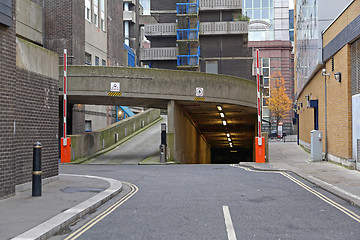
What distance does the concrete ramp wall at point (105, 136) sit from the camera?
2208 cm

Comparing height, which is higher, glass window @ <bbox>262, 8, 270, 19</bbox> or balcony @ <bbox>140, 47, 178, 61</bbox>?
glass window @ <bbox>262, 8, 270, 19</bbox>

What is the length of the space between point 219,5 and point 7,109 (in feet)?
118

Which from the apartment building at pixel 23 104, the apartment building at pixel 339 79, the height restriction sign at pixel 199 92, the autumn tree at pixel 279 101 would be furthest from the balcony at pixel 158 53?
the apartment building at pixel 23 104

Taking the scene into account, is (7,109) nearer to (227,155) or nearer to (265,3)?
(227,155)

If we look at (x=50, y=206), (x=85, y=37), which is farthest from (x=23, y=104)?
(x=85, y=37)

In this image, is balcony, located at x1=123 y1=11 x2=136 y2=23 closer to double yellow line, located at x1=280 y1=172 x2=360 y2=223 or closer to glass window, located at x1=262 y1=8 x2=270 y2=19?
glass window, located at x1=262 y1=8 x2=270 y2=19

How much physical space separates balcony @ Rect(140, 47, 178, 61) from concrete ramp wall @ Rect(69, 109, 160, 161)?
813 cm

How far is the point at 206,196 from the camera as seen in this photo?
33.1 feet

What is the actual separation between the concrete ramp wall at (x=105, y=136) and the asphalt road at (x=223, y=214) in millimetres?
10481

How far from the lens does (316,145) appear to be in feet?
66.0

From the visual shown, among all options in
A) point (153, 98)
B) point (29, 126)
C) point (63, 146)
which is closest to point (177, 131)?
point (153, 98)

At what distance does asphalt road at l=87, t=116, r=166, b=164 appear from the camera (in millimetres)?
22281

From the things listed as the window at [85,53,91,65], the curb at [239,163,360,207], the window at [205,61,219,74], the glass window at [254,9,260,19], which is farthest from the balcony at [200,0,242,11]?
the glass window at [254,9,260,19]

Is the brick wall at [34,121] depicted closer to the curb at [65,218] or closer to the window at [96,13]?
the curb at [65,218]
